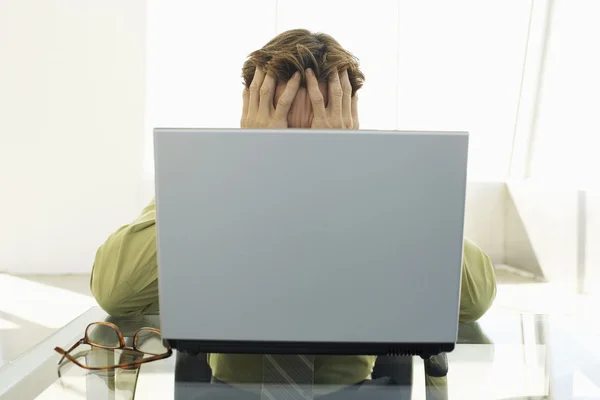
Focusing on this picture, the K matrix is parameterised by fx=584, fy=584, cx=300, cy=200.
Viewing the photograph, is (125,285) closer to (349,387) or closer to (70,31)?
(349,387)

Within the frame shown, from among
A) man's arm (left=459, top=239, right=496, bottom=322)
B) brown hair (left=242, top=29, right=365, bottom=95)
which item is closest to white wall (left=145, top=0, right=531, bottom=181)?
brown hair (left=242, top=29, right=365, bottom=95)

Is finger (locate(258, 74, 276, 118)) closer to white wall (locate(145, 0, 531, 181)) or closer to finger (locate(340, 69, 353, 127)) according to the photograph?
finger (locate(340, 69, 353, 127))

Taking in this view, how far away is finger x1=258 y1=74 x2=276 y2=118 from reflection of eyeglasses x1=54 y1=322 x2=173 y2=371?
0.43m

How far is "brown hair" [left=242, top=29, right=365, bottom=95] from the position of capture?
1078mm

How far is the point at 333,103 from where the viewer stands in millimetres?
1063

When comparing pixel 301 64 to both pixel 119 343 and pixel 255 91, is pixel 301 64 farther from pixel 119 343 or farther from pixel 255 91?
pixel 119 343

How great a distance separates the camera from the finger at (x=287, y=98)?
1.06 metres

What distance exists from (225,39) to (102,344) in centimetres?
426

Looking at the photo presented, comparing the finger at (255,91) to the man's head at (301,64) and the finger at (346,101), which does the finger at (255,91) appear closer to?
the man's head at (301,64)

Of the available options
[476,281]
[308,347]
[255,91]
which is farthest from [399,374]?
[255,91]

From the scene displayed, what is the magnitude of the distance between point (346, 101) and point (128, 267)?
1.60 feet

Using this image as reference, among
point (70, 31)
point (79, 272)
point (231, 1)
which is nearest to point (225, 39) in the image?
point (231, 1)

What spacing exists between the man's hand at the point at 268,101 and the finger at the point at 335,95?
64mm

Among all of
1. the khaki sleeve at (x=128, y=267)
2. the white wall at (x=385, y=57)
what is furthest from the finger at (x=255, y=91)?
the white wall at (x=385, y=57)
